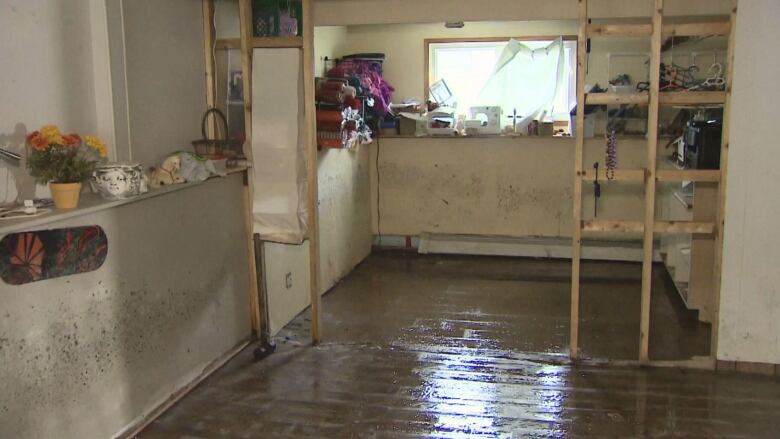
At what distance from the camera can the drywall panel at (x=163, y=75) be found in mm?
3490

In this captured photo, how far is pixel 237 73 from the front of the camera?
4395mm

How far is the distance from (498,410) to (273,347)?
1.56 meters

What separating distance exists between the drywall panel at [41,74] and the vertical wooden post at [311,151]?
135 centimetres

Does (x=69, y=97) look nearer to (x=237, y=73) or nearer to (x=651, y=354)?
(x=237, y=73)

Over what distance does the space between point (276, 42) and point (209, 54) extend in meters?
0.41

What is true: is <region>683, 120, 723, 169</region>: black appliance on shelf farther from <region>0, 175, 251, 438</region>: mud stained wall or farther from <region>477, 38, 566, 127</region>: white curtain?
<region>0, 175, 251, 438</region>: mud stained wall

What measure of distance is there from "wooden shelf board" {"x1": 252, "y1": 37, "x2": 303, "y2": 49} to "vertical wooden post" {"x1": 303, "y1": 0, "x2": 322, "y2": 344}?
8cm

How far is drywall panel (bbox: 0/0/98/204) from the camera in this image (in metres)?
2.79

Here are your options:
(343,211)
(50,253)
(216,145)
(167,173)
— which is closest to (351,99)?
(343,211)

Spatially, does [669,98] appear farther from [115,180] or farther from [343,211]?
[343,211]

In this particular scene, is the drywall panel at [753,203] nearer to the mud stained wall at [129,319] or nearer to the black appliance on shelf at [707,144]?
the black appliance on shelf at [707,144]

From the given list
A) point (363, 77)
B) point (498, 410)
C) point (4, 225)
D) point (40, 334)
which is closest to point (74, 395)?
point (40, 334)

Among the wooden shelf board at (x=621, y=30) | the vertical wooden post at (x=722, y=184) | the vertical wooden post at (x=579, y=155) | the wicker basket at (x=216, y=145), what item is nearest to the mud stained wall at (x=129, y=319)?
the wicker basket at (x=216, y=145)

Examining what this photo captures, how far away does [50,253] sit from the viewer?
2.77 meters
